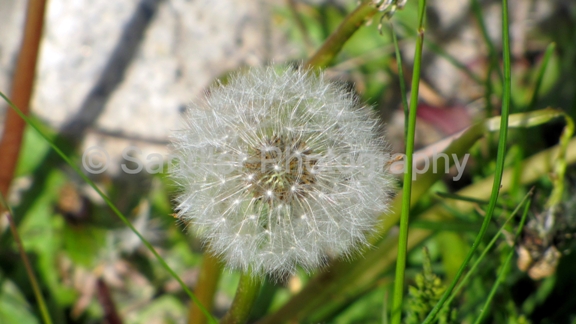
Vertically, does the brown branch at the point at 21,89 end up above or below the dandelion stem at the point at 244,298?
above

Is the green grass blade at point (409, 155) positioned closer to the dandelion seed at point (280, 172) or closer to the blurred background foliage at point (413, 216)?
the dandelion seed at point (280, 172)

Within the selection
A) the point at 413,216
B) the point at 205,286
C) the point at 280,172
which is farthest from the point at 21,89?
the point at 413,216

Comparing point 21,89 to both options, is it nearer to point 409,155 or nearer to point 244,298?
point 244,298

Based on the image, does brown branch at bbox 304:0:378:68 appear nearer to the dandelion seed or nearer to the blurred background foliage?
the dandelion seed

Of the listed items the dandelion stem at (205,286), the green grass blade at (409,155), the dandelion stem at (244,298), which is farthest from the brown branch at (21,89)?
the green grass blade at (409,155)

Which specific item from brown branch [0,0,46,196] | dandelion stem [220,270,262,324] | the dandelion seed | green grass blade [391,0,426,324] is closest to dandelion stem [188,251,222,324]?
dandelion stem [220,270,262,324]

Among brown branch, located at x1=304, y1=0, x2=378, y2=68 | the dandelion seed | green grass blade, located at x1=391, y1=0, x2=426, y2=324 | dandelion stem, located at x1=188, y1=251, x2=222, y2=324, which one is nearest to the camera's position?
green grass blade, located at x1=391, y1=0, x2=426, y2=324

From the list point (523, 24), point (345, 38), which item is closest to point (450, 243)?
point (345, 38)
